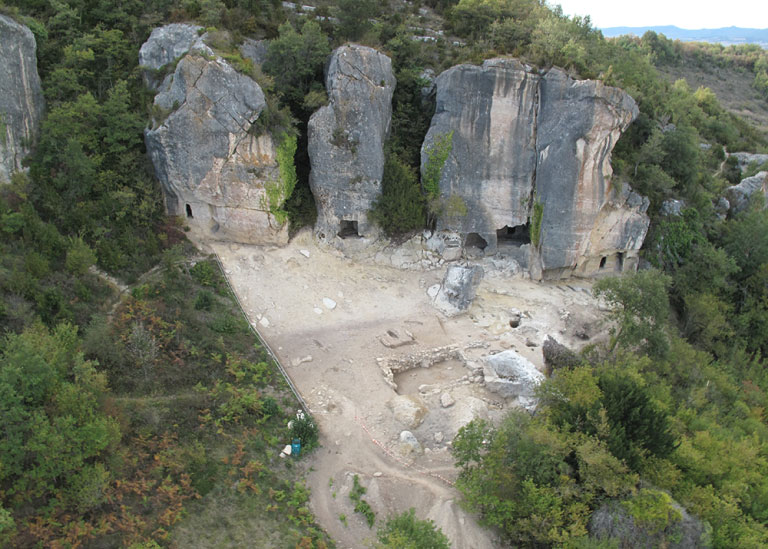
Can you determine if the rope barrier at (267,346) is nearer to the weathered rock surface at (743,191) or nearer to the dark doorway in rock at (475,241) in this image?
the dark doorway in rock at (475,241)

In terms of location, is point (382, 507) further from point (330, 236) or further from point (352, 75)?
point (352, 75)

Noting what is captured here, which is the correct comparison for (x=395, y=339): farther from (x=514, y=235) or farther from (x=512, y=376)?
(x=514, y=235)

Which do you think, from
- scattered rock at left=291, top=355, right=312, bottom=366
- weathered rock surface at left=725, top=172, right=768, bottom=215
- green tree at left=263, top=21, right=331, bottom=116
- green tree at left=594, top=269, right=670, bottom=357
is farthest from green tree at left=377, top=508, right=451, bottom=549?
weathered rock surface at left=725, top=172, right=768, bottom=215

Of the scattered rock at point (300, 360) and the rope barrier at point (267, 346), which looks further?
the scattered rock at point (300, 360)

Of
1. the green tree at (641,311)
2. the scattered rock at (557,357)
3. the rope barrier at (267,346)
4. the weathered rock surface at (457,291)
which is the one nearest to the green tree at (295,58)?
the rope barrier at (267,346)

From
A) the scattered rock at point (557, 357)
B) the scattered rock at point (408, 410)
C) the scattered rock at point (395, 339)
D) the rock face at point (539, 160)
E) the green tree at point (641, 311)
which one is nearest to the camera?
the scattered rock at point (408, 410)

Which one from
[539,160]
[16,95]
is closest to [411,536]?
[539,160]
